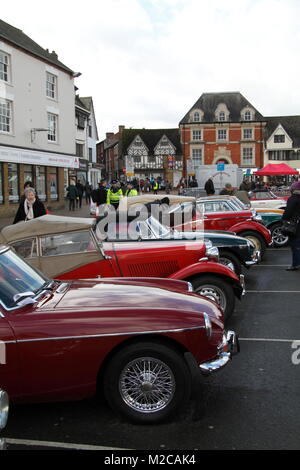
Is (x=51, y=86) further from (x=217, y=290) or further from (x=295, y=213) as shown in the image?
(x=217, y=290)

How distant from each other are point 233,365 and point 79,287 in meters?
1.89

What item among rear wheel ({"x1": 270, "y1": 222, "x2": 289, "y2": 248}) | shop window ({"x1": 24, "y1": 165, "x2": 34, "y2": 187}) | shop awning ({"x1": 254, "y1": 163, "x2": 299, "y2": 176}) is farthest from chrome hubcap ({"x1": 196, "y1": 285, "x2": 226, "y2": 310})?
shop awning ({"x1": 254, "y1": 163, "x2": 299, "y2": 176})

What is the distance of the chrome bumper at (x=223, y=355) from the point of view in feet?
12.5

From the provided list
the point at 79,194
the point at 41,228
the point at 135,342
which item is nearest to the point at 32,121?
the point at 79,194

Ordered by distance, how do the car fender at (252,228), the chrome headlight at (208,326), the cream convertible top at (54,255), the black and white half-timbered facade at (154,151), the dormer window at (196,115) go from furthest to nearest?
the black and white half-timbered facade at (154,151), the dormer window at (196,115), the car fender at (252,228), the cream convertible top at (54,255), the chrome headlight at (208,326)

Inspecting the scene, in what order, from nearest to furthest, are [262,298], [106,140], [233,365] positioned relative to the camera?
1. [233,365]
2. [262,298]
3. [106,140]

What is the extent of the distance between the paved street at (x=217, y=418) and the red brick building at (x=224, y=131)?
58.9m

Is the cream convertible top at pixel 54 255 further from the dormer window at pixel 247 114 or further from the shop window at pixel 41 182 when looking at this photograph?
the dormer window at pixel 247 114

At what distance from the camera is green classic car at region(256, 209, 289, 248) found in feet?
46.6

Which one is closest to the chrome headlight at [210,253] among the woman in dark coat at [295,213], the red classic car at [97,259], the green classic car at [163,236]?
the red classic car at [97,259]
